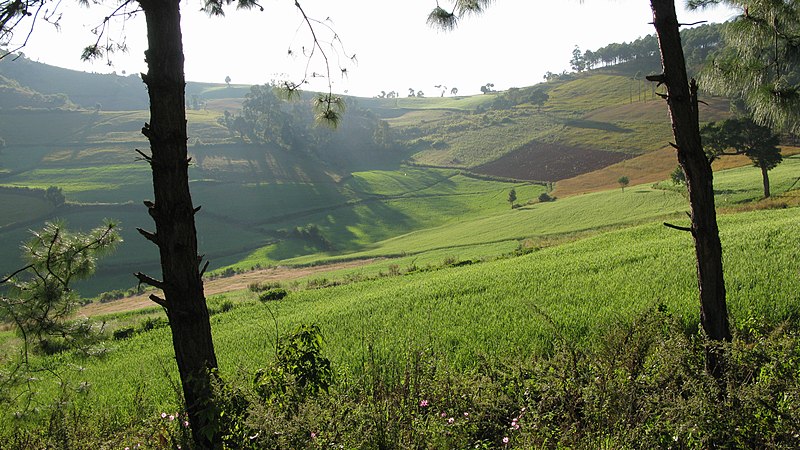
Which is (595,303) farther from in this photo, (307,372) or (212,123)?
(212,123)

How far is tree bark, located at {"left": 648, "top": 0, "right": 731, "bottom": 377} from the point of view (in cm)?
496

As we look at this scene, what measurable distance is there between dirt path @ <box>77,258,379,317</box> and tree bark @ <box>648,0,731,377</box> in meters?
36.1

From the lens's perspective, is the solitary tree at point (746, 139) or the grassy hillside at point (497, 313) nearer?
the grassy hillside at point (497, 313)

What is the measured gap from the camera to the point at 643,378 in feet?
15.4

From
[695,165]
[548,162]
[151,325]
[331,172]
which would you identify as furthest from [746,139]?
[331,172]

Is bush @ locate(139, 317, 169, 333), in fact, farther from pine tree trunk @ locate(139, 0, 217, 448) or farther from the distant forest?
the distant forest

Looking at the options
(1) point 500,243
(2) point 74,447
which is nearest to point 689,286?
(2) point 74,447

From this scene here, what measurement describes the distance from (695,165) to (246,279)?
142 feet

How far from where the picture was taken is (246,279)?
44.8m

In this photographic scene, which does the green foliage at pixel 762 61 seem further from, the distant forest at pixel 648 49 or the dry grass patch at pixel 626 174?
the distant forest at pixel 648 49

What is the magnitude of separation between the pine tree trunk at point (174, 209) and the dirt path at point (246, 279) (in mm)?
35215

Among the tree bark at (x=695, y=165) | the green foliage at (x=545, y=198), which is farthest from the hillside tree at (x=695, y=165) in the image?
the green foliage at (x=545, y=198)

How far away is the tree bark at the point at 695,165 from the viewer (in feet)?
16.3

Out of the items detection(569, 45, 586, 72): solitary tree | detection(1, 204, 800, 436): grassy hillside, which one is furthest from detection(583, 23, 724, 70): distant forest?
detection(1, 204, 800, 436): grassy hillside
